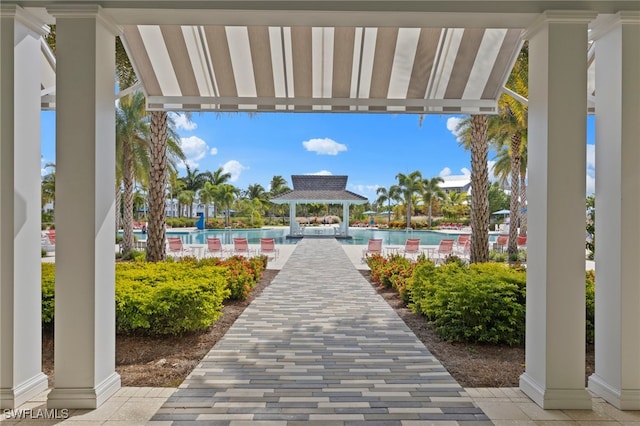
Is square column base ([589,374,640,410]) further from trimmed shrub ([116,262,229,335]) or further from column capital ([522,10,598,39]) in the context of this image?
trimmed shrub ([116,262,229,335])

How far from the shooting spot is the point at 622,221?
3.68 meters

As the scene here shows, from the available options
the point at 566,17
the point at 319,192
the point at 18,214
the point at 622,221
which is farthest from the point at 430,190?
the point at 18,214

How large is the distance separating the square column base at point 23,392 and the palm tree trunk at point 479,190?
10037mm

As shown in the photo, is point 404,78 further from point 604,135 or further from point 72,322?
point 72,322

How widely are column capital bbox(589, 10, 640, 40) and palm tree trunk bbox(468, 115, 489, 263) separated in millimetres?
6738

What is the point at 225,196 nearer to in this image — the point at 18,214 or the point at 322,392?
the point at 18,214

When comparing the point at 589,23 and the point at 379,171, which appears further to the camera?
the point at 379,171

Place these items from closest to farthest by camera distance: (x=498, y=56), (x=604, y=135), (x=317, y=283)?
Result: (x=604, y=135)
(x=498, y=56)
(x=317, y=283)

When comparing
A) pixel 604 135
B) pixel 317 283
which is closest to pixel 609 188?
pixel 604 135

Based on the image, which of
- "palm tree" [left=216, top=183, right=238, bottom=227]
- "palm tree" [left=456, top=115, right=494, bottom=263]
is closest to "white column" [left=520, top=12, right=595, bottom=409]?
"palm tree" [left=456, top=115, right=494, bottom=263]

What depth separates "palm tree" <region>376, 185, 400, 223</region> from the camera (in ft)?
171

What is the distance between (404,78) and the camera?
554 centimetres

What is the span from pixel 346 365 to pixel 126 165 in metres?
16.6

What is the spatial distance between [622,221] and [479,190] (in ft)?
23.9
